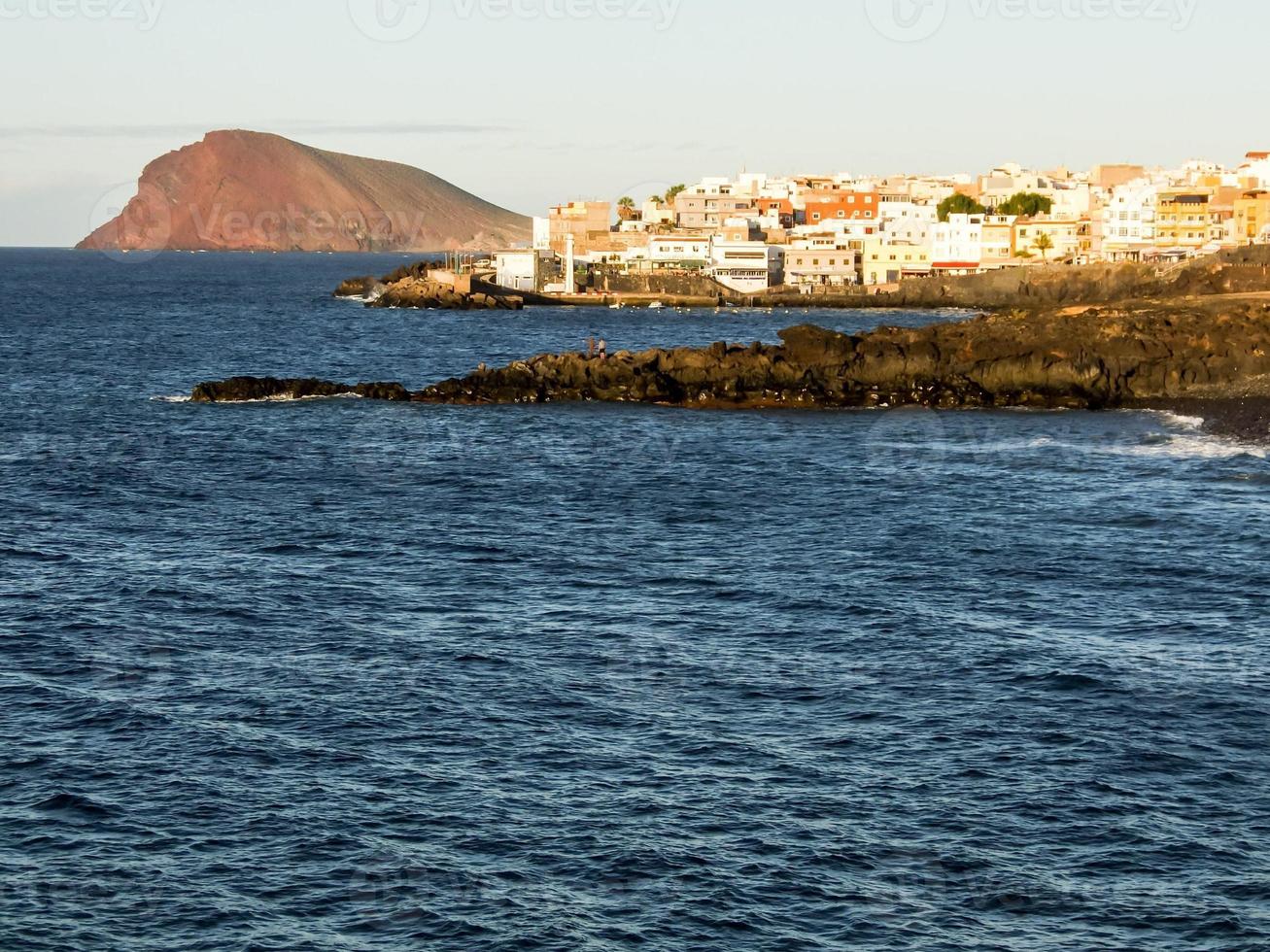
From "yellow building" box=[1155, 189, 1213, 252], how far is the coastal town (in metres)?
0.09

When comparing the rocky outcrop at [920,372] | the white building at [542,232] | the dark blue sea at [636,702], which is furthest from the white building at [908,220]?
the dark blue sea at [636,702]

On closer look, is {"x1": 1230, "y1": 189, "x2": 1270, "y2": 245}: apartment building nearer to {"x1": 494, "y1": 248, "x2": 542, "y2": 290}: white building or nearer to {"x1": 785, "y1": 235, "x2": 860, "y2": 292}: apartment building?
{"x1": 785, "y1": 235, "x2": 860, "y2": 292}: apartment building

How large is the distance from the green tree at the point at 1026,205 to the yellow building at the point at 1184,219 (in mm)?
29254

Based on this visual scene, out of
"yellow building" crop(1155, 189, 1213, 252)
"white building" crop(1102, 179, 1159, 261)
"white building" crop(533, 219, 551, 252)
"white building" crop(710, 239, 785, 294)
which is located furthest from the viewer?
"white building" crop(533, 219, 551, 252)

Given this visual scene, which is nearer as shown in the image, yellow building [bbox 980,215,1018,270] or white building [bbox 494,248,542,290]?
yellow building [bbox 980,215,1018,270]

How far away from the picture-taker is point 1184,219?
14838 centimetres

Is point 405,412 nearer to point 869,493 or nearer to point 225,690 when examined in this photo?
point 869,493

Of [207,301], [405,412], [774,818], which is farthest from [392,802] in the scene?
[207,301]

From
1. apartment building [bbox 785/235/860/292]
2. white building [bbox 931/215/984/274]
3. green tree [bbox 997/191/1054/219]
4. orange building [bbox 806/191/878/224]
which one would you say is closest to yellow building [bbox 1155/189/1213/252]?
white building [bbox 931/215/984/274]

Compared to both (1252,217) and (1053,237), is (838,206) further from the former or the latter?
(1252,217)

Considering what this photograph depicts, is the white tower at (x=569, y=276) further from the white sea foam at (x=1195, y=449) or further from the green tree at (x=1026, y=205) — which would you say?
the white sea foam at (x=1195, y=449)

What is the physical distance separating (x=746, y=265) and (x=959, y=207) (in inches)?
1349

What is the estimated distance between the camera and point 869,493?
49406 millimetres

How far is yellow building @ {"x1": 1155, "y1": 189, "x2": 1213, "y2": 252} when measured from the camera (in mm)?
146875
